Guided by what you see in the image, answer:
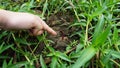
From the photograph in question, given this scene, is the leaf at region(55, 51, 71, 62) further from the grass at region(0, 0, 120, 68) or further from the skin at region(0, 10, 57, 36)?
the skin at region(0, 10, 57, 36)

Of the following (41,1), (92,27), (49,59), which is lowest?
(49,59)

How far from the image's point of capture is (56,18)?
1.87m

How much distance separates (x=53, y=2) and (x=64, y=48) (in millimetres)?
496

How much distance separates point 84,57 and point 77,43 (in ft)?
1.37

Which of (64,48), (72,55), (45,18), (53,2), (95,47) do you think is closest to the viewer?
(95,47)

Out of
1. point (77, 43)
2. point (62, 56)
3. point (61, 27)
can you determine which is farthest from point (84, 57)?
point (61, 27)

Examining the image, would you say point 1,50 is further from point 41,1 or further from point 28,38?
point 41,1

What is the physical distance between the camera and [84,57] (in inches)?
46.6

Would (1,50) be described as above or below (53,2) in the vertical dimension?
below

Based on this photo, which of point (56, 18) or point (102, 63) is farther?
point (56, 18)

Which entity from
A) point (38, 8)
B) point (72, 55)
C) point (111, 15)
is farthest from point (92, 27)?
point (38, 8)

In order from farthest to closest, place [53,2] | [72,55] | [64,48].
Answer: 1. [53,2]
2. [64,48]
3. [72,55]

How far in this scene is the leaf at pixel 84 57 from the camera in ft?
3.79

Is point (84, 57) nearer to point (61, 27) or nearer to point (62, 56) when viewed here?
point (62, 56)
